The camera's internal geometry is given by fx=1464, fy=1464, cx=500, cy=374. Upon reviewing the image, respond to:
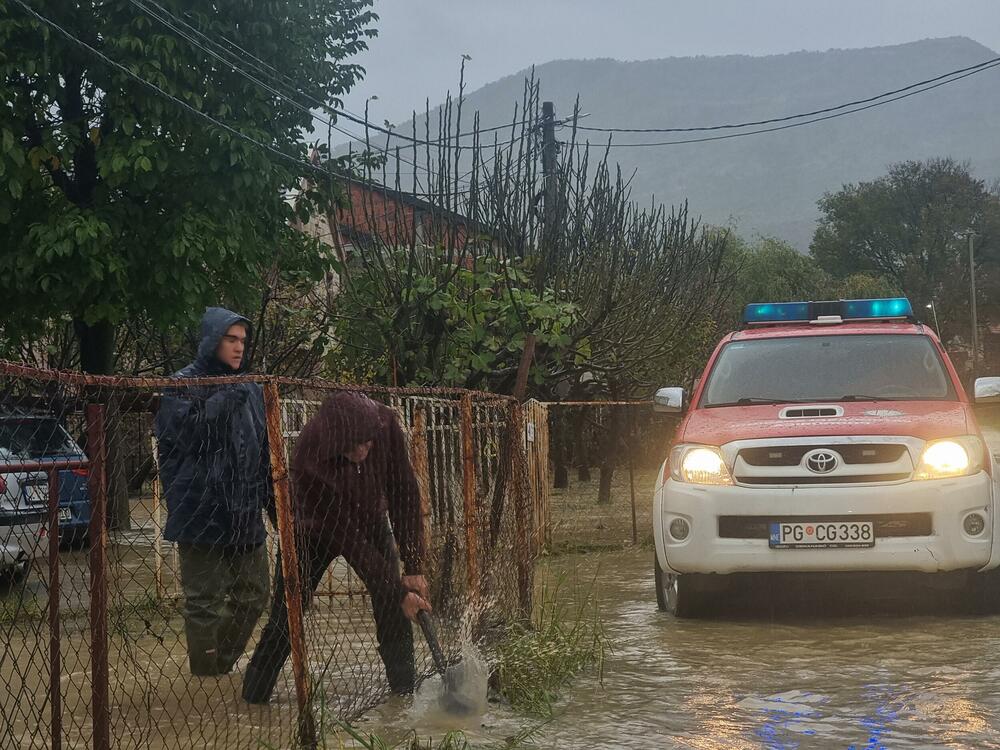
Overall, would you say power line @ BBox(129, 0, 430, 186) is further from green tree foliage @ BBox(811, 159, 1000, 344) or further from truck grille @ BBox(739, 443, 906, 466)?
green tree foliage @ BBox(811, 159, 1000, 344)

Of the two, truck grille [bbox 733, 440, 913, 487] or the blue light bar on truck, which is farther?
the blue light bar on truck

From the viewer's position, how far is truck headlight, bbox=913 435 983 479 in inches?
327

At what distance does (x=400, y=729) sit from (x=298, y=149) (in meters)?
11.9

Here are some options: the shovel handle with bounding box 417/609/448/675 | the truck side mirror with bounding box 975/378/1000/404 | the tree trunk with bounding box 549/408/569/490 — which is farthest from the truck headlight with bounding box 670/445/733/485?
the tree trunk with bounding box 549/408/569/490

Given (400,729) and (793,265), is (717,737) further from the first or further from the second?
(793,265)

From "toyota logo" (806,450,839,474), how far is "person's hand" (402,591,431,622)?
121 inches

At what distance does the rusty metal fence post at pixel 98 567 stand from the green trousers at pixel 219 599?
1991 mm

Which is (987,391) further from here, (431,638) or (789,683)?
(431,638)

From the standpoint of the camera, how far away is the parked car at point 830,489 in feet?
26.9

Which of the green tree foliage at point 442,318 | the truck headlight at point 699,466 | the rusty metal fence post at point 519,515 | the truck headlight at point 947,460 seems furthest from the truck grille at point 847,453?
the green tree foliage at point 442,318

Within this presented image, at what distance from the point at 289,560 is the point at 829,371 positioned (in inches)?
212

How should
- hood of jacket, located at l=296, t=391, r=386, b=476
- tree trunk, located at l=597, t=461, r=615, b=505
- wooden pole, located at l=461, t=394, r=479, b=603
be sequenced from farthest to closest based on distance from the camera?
tree trunk, located at l=597, t=461, r=615, b=505 → wooden pole, located at l=461, t=394, r=479, b=603 → hood of jacket, located at l=296, t=391, r=386, b=476

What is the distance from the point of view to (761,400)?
932 cm

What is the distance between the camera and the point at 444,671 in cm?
625
